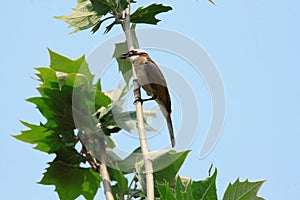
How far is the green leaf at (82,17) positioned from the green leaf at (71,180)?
585 mm

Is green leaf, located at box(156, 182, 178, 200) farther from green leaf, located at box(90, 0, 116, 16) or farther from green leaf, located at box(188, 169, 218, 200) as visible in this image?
green leaf, located at box(90, 0, 116, 16)

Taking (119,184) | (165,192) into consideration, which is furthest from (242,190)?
(119,184)

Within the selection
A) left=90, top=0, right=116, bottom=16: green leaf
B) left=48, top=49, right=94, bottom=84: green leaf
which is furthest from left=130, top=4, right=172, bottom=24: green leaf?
left=48, top=49, right=94, bottom=84: green leaf

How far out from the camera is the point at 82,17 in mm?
2670

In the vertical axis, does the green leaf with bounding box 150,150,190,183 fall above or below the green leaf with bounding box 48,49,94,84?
below

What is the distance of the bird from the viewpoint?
2558 millimetres

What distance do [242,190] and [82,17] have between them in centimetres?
97

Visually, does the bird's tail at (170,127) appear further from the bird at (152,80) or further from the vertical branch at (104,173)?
the vertical branch at (104,173)

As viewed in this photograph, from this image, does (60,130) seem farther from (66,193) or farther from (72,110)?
(66,193)

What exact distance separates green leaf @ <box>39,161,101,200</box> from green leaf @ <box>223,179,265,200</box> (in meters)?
0.65

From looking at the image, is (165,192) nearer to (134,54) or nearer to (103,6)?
(134,54)

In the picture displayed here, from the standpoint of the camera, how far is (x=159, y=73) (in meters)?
2.62

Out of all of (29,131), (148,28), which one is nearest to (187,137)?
(148,28)

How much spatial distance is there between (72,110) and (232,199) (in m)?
0.75
